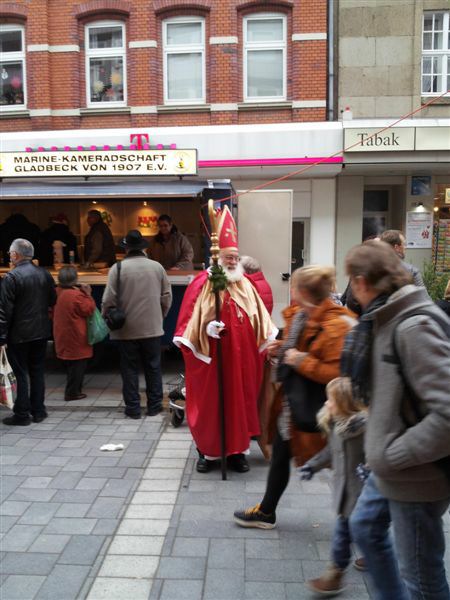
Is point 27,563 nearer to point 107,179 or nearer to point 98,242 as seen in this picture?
point 107,179

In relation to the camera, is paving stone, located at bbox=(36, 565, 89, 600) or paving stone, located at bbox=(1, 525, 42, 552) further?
paving stone, located at bbox=(1, 525, 42, 552)

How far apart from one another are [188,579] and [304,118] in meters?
10.3

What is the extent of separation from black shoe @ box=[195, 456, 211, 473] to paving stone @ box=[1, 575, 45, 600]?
165cm

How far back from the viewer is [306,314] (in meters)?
3.16

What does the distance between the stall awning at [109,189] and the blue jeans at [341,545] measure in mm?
5371

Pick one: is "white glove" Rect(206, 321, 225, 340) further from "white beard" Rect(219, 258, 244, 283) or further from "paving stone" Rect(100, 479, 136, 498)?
"paving stone" Rect(100, 479, 136, 498)

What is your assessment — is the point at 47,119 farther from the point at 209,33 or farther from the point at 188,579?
the point at 188,579

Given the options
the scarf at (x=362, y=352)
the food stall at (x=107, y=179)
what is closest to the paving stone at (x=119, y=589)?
the scarf at (x=362, y=352)

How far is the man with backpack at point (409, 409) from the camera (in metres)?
1.99

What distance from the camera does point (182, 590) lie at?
305 cm

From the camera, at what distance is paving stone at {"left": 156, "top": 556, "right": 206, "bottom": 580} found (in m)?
3.19

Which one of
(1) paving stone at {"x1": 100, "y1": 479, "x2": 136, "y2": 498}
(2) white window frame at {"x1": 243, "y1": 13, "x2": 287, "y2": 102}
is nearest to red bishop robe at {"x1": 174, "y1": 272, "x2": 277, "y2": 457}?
(1) paving stone at {"x1": 100, "y1": 479, "x2": 136, "y2": 498}

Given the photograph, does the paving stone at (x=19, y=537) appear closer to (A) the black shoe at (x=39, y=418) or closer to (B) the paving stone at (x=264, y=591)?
(B) the paving stone at (x=264, y=591)

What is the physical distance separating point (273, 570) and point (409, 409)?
65.3 inches
